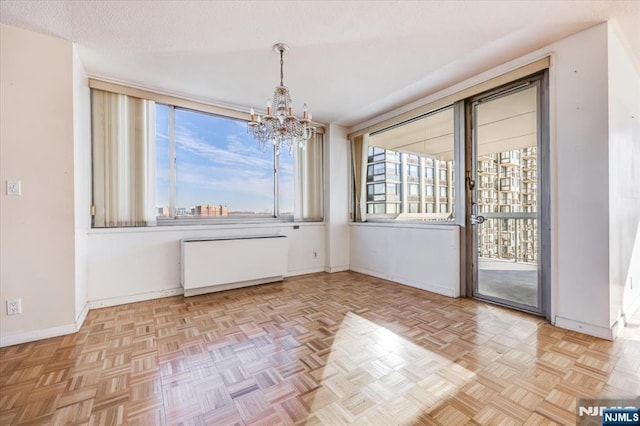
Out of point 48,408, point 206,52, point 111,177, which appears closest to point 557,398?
point 48,408

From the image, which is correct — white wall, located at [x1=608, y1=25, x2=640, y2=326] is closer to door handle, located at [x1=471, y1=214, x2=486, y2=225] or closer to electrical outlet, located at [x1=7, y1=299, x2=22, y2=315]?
door handle, located at [x1=471, y1=214, x2=486, y2=225]

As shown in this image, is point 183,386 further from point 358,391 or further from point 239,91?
point 239,91

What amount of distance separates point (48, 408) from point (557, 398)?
9.33ft

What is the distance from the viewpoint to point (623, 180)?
2525 mm

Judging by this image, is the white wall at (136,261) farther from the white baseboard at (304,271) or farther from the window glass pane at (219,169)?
the white baseboard at (304,271)

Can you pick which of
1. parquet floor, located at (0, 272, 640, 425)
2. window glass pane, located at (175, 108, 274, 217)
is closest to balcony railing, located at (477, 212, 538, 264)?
parquet floor, located at (0, 272, 640, 425)

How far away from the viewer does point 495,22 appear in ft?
7.47

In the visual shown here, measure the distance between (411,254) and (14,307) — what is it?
4.21 metres

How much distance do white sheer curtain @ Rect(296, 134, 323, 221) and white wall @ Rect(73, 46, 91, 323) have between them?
8.80 feet

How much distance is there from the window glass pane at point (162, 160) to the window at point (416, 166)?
3129 millimetres

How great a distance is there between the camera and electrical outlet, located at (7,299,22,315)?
7.56 ft

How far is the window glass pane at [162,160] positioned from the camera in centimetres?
362

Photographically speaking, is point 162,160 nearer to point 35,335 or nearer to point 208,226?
point 208,226

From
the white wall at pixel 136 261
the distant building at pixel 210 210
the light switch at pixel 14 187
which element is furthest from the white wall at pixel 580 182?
the light switch at pixel 14 187
